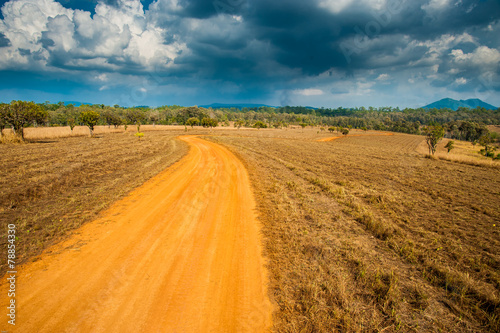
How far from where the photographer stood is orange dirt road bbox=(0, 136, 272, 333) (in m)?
4.21

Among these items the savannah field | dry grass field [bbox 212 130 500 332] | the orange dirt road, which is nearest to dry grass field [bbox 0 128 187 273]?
the savannah field

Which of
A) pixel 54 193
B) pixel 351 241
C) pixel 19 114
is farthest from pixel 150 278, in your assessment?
pixel 19 114

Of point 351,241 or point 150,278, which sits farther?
point 351,241

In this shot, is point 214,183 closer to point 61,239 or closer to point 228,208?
point 228,208

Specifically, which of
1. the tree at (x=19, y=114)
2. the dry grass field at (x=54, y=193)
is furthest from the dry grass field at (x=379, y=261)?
the tree at (x=19, y=114)

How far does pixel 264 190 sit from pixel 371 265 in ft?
23.6

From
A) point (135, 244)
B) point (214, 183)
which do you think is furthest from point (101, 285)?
point (214, 183)

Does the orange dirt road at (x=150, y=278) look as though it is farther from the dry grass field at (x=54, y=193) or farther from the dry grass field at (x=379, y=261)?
the dry grass field at (x=379, y=261)

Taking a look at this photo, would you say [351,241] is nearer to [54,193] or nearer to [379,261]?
[379,261]

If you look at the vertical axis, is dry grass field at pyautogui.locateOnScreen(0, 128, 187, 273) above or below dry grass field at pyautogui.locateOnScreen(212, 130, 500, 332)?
above

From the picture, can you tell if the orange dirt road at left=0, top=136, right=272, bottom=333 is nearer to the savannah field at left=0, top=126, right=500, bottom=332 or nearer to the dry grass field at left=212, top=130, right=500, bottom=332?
the savannah field at left=0, top=126, right=500, bottom=332

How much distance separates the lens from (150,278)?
5.35 metres

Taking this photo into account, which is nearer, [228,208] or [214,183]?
[228,208]

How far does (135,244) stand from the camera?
677 cm
